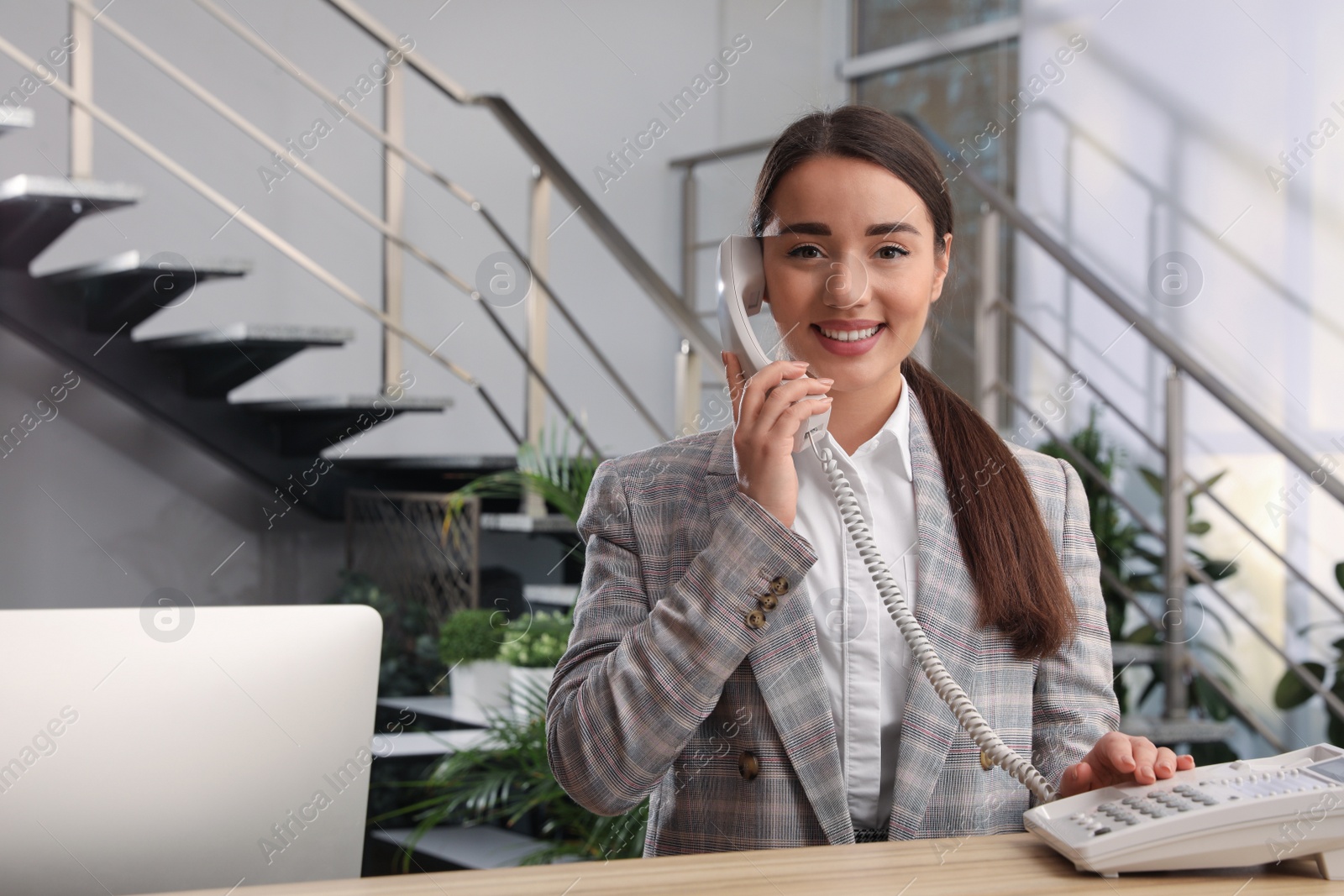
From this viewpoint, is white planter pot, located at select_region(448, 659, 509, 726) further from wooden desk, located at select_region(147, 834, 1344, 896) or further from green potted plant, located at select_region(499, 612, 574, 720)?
wooden desk, located at select_region(147, 834, 1344, 896)

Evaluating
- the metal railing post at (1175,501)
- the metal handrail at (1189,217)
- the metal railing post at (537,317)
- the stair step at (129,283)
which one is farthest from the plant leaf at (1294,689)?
the stair step at (129,283)

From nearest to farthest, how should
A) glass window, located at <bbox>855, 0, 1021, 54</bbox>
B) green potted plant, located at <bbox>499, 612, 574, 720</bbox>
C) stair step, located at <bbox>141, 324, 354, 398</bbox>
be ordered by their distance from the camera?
green potted plant, located at <bbox>499, 612, 574, 720</bbox> < stair step, located at <bbox>141, 324, 354, 398</bbox> < glass window, located at <bbox>855, 0, 1021, 54</bbox>

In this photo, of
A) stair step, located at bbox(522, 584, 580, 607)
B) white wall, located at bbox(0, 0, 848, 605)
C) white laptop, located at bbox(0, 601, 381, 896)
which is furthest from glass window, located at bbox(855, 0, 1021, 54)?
white laptop, located at bbox(0, 601, 381, 896)

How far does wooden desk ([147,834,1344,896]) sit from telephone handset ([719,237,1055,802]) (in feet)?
0.45

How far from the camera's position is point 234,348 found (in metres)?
2.99

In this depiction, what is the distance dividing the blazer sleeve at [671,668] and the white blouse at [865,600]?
0.10m

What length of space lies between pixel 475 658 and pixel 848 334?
2.14m

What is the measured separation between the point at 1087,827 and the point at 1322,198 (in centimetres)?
308

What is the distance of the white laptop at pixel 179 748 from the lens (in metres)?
0.66

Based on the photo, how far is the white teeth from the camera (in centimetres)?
100

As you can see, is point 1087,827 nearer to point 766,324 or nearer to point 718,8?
point 766,324

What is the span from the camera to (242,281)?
3.58 m

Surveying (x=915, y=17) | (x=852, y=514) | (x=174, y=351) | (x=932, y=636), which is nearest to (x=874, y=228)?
(x=852, y=514)

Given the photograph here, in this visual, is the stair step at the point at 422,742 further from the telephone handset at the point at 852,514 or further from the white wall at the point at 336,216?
the telephone handset at the point at 852,514
